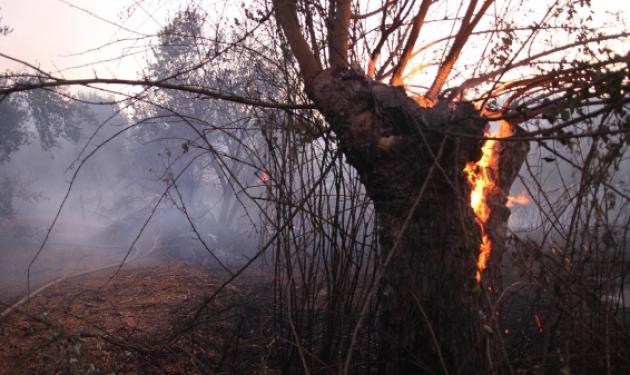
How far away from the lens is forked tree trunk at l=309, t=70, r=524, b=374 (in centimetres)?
253

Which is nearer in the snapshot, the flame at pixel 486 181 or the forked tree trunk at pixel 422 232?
the forked tree trunk at pixel 422 232

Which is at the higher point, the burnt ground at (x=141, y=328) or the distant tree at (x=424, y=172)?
the distant tree at (x=424, y=172)

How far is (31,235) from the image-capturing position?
19891 mm

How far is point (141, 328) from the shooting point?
566 centimetres

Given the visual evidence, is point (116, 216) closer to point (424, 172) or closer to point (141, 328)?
point (141, 328)

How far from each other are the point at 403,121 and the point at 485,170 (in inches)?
29.6

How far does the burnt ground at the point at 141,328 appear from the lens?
275 centimetres

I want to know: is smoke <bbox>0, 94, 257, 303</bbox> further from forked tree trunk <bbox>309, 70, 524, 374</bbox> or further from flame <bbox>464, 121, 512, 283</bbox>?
flame <bbox>464, 121, 512, 283</bbox>

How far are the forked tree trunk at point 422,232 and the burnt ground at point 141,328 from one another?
0.87 m

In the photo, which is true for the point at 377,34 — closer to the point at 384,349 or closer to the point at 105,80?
the point at 105,80

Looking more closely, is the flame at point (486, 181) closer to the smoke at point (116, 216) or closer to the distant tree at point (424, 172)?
the distant tree at point (424, 172)

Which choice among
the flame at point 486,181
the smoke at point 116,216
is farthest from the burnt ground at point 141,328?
the flame at point 486,181

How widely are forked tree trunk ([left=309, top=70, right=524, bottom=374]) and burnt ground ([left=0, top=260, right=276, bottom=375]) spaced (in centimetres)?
87

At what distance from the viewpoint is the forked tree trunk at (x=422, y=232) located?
2531 millimetres
